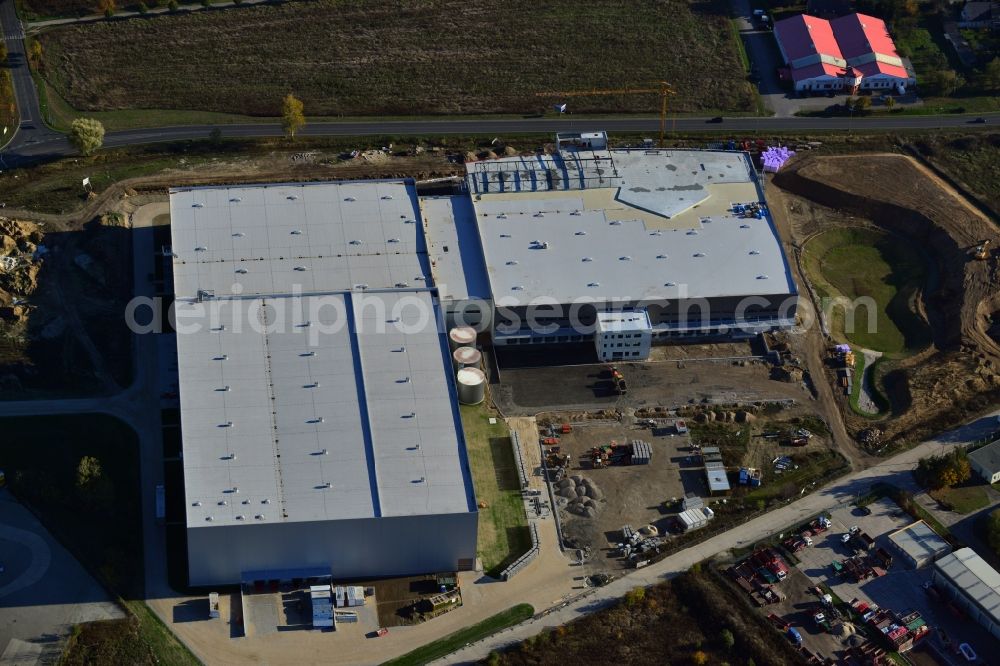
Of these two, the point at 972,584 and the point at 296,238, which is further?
the point at 296,238

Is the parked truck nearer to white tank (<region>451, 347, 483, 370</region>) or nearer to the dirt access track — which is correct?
white tank (<region>451, 347, 483, 370</region>)

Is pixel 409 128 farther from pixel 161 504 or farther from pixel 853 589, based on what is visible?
pixel 853 589

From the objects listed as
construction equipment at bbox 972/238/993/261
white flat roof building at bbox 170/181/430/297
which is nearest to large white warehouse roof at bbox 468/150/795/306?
white flat roof building at bbox 170/181/430/297

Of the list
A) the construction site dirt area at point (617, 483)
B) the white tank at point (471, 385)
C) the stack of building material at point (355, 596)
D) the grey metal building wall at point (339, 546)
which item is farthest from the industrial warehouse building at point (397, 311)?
the construction site dirt area at point (617, 483)

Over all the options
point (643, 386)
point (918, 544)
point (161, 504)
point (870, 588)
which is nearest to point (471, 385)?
point (643, 386)

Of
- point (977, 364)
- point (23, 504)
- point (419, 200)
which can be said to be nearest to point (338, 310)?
point (419, 200)

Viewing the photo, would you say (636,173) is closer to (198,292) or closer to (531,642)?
(198,292)

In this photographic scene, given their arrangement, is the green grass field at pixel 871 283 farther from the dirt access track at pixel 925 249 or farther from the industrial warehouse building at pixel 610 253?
the industrial warehouse building at pixel 610 253
